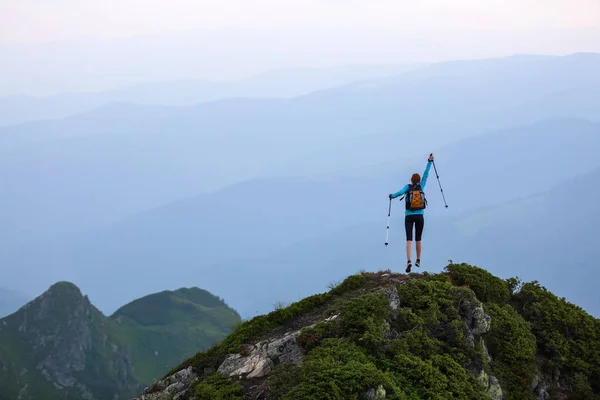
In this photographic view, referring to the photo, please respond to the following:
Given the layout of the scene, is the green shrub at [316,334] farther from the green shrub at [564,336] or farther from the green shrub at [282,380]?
the green shrub at [564,336]

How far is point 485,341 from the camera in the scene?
54.4 feet

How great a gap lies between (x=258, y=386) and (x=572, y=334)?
36.5 ft

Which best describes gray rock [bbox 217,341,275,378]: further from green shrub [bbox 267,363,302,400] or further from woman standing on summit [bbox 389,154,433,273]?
woman standing on summit [bbox 389,154,433,273]

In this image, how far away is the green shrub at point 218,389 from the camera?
43.6ft

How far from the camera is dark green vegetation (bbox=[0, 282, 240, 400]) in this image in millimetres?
152375

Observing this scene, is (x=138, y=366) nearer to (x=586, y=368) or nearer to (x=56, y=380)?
(x=56, y=380)

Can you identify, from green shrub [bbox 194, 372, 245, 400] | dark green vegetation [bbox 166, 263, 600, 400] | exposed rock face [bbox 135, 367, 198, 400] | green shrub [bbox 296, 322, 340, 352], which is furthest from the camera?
exposed rock face [bbox 135, 367, 198, 400]

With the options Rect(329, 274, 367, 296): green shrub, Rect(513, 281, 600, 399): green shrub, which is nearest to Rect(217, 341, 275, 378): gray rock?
Rect(329, 274, 367, 296): green shrub

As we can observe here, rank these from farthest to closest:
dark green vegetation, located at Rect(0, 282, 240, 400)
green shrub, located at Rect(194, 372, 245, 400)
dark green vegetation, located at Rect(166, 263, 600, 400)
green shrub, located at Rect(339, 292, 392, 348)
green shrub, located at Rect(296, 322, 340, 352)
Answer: dark green vegetation, located at Rect(0, 282, 240, 400), green shrub, located at Rect(296, 322, 340, 352), green shrub, located at Rect(339, 292, 392, 348), green shrub, located at Rect(194, 372, 245, 400), dark green vegetation, located at Rect(166, 263, 600, 400)

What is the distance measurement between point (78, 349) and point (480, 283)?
179 metres

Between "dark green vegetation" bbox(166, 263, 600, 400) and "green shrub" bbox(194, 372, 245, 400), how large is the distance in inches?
1.0

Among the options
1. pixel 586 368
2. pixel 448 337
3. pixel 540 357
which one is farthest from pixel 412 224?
pixel 586 368

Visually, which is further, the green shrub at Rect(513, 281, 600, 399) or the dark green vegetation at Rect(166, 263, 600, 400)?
the green shrub at Rect(513, 281, 600, 399)

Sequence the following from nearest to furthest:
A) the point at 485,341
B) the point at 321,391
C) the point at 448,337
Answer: the point at 321,391 → the point at 448,337 → the point at 485,341
